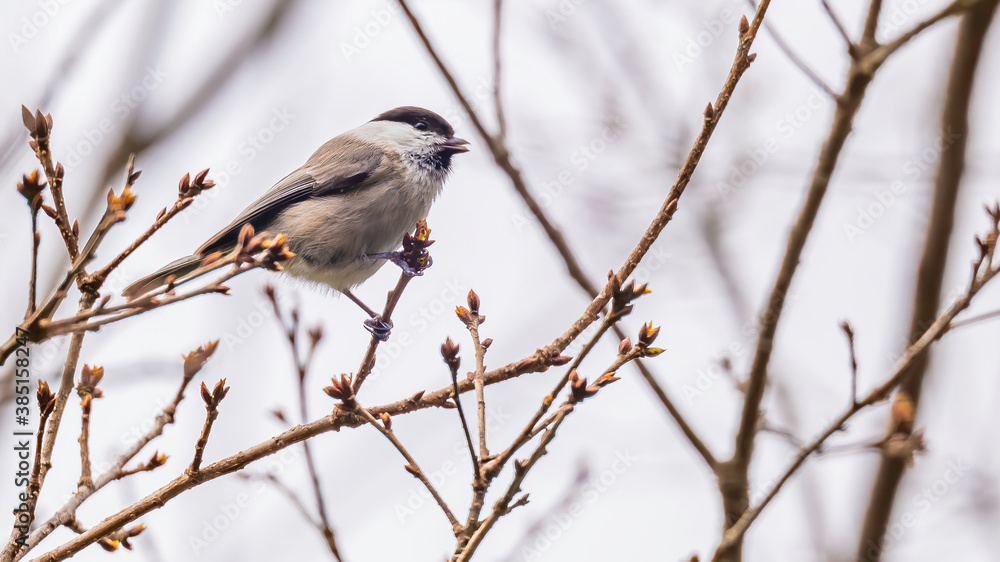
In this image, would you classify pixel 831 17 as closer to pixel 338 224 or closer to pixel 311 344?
pixel 311 344

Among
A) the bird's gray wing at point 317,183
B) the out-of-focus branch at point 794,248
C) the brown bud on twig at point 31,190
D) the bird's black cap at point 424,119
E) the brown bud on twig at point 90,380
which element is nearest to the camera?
the brown bud on twig at point 31,190

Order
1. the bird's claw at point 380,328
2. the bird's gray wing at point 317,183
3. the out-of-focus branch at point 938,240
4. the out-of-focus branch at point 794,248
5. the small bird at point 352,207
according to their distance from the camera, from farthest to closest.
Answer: the bird's gray wing at point 317,183 → the small bird at point 352,207 → the out-of-focus branch at point 938,240 → the bird's claw at point 380,328 → the out-of-focus branch at point 794,248

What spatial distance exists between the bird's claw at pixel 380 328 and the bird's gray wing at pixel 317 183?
0.84 metres

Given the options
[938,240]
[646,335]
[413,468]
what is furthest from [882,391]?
[938,240]

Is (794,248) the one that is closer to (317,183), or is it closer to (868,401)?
(868,401)

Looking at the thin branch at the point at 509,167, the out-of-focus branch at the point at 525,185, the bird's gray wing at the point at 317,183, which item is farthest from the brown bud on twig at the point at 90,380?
the bird's gray wing at the point at 317,183

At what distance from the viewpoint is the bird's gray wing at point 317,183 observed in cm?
427

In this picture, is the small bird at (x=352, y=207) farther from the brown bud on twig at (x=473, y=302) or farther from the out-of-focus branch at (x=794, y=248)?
the out-of-focus branch at (x=794, y=248)

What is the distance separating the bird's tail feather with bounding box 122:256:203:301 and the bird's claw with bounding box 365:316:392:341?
2.75 ft

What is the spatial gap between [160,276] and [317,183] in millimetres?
1097

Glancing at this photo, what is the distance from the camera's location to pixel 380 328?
328cm

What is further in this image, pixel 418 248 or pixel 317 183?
pixel 317 183

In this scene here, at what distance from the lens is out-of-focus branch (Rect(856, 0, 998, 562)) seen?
379 cm

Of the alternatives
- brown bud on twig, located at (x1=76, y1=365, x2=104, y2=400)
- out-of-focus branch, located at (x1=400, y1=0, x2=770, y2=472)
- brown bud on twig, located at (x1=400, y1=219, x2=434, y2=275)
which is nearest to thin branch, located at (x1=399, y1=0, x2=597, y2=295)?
out-of-focus branch, located at (x1=400, y1=0, x2=770, y2=472)
